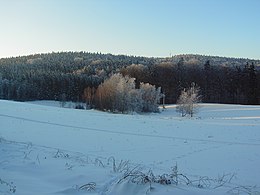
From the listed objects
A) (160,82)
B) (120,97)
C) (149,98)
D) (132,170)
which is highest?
(160,82)

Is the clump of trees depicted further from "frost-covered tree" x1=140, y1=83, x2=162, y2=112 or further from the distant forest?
the distant forest

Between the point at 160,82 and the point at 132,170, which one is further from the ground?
the point at 160,82

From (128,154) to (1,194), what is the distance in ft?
33.6

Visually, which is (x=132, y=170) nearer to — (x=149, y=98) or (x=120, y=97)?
(x=120, y=97)

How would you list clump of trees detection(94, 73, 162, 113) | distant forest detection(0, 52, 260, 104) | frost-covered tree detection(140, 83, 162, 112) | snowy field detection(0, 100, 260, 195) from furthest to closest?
distant forest detection(0, 52, 260, 104) → frost-covered tree detection(140, 83, 162, 112) → clump of trees detection(94, 73, 162, 113) → snowy field detection(0, 100, 260, 195)

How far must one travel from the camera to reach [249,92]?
10444 cm

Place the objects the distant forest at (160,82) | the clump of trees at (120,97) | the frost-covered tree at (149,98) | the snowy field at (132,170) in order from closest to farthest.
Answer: the snowy field at (132,170) → the clump of trees at (120,97) → the frost-covered tree at (149,98) → the distant forest at (160,82)

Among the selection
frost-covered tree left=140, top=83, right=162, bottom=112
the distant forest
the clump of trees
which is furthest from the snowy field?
Answer: the distant forest

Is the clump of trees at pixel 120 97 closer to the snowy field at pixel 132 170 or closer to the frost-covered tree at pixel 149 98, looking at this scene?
the frost-covered tree at pixel 149 98

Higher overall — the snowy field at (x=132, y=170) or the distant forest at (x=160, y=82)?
the distant forest at (x=160, y=82)

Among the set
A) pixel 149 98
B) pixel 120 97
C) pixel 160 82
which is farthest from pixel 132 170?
pixel 160 82

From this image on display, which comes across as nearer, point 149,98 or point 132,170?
point 132,170

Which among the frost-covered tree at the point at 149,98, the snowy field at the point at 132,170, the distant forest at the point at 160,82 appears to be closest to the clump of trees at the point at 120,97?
the frost-covered tree at the point at 149,98

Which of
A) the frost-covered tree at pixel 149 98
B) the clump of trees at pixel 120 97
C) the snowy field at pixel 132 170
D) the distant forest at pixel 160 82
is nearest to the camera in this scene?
the snowy field at pixel 132 170
